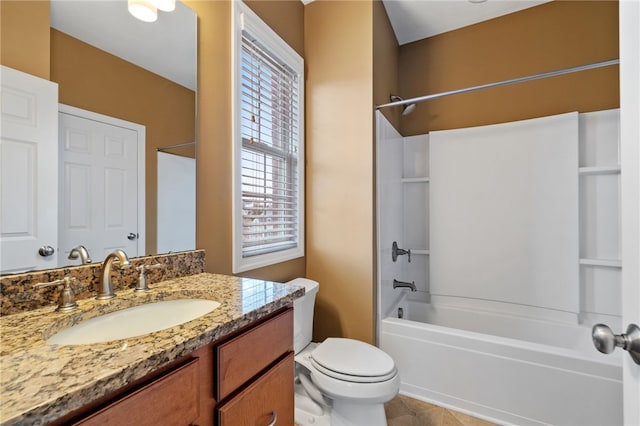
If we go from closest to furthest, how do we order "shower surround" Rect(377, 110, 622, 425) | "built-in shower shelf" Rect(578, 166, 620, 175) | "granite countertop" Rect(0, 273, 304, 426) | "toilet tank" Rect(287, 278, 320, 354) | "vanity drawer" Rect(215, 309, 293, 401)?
1. "granite countertop" Rect(0, 273, 304, 426)
2. "vanity drawer" Rect(215, 309, 293, 401)
3. "shower surround" Rect(377, 110, 622, 425)
4. "toilet tank" Rect(287, 278, 320, 354)
5. "built-in shower shelf" Rect(578, 166, 620, 175)

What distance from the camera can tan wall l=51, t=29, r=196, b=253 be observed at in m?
0.91

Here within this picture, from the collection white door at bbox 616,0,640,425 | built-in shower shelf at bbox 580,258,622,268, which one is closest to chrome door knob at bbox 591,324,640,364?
white door at bbox 616,0,640,425

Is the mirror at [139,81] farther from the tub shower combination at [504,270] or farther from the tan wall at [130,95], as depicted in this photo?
the tub shower combination at [504,270]

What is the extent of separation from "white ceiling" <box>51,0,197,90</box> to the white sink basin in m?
0.90

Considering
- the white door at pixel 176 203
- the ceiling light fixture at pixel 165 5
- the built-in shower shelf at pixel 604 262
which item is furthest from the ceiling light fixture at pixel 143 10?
the built-in shower shelf at pixel 604 262

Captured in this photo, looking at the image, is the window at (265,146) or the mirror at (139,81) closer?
the mirror at (139,81)

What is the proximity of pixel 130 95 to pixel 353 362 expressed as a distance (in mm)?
1536

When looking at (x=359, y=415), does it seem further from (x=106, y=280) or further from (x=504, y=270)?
(x=504, y=270)

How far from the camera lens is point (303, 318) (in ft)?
5.57

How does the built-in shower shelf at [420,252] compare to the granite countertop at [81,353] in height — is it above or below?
below

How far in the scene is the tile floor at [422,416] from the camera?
166cm

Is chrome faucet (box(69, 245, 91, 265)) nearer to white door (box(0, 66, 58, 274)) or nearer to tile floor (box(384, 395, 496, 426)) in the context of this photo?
white door (box(0, 66, 58, 274))

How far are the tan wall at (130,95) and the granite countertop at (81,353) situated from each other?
43cm

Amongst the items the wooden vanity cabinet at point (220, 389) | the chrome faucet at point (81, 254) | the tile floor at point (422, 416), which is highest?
the chrome faucet at point (81, 254)
